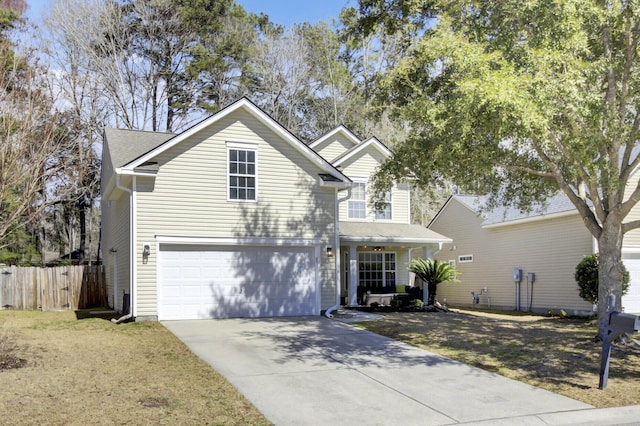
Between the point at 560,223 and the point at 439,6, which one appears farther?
the point at 560,223

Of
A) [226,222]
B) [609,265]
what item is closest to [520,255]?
[609,265]

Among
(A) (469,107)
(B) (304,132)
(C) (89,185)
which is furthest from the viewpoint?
(B) (304,132)

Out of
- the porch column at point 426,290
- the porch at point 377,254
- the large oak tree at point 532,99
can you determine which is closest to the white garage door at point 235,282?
the porch at point 377,254

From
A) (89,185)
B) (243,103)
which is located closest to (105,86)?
(89,185)

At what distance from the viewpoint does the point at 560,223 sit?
2112 centimetres

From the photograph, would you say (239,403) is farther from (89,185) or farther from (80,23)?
(80,23)

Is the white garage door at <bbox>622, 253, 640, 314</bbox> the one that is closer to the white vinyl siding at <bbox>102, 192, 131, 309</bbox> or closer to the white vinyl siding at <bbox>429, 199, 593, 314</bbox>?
the white vinyl siding at <bbox>429, 199, 593, 314</bbox>

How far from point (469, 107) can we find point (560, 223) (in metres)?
12.5

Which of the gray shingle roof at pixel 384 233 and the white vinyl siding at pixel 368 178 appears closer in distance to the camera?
the gray shingle roof at pixel 384 233

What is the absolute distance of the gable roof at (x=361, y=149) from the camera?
22281mm

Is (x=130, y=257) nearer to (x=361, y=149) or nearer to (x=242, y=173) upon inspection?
(x=242, y=173)

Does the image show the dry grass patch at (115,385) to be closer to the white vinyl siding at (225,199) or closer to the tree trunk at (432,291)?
the white vinyl siding at (225,199)

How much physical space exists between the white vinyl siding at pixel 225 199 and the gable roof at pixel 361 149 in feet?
16.0

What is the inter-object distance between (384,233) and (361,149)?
3.51 metres
